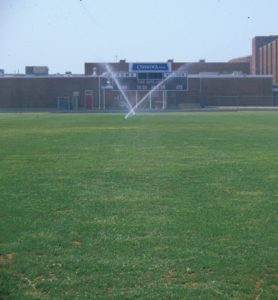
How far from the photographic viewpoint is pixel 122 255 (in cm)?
737

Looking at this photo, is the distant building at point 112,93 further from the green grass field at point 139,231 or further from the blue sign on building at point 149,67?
the green grass field at point 139,231

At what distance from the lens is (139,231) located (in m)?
8.62

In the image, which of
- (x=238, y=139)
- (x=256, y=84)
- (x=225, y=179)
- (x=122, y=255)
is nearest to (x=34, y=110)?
(x=256, y=84)

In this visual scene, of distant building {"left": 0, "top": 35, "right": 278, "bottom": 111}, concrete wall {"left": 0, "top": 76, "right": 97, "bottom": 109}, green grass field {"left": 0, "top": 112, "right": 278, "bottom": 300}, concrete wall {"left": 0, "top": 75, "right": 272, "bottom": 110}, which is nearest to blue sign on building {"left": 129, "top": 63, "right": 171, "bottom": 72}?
distant building {"left": 0, "top": 35, "right": 278, "bottom": 111}

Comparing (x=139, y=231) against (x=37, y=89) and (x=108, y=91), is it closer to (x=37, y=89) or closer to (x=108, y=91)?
(x=108, y=91)

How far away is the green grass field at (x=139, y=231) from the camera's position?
6285 millimetres

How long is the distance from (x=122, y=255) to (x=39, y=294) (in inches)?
59.7

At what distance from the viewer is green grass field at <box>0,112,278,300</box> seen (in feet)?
20.6

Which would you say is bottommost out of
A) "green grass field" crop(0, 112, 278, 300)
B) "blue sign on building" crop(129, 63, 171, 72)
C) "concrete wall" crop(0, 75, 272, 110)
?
"green grass field" crop(0, 112, 278, 300)

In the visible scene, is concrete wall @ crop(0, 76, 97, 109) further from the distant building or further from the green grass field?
the green grass field

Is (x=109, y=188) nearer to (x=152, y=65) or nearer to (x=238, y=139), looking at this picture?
(x=238, y=139)

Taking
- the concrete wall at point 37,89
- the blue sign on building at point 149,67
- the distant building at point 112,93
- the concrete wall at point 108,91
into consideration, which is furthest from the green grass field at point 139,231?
the concrete wall at point 37,89

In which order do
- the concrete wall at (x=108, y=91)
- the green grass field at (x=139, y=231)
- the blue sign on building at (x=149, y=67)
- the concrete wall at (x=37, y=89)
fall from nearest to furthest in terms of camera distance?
the green grass field at (x=139, y=231), the blue sign on building at (x=149, y=67), the concrete wall at (x=108, y=91), the concrete wall at (x=37, y=89)

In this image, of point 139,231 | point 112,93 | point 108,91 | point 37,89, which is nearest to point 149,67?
point 112,93
